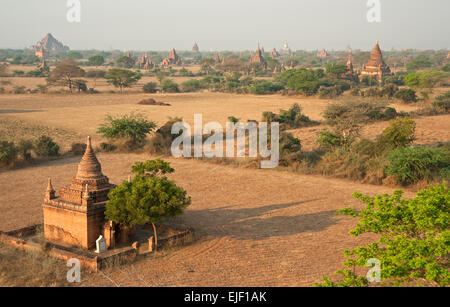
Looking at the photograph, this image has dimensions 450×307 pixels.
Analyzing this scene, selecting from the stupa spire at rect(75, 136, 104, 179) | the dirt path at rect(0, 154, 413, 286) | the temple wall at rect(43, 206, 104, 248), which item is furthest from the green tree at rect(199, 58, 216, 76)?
the temple wall at rect(43, 206, 104, 248)

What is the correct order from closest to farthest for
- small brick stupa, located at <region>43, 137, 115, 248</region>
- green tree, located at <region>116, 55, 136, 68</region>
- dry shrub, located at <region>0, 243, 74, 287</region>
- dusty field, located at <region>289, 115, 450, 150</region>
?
dry shrub, located at <region>0, 243, 74, 287</region> → small brick stupa, located at <region>43, 137, 115, 248</region> → dusty field, located at <region>289, 115, 450, 150</region> → green tree, located at <region>116, 55, 136, 68</region>

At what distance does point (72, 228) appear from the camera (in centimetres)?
992

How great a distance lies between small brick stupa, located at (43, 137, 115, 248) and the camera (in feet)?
31.9

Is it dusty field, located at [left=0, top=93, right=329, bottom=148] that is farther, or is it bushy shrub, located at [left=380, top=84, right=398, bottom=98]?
bushy shrub, located at [left=380, top=84, right=398, bottom=98]

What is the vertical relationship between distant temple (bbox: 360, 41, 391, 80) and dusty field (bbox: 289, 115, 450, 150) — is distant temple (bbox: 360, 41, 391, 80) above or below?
above

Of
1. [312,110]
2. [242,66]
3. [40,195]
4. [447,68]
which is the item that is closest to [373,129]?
[312,110]

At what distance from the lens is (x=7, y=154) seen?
17625mm

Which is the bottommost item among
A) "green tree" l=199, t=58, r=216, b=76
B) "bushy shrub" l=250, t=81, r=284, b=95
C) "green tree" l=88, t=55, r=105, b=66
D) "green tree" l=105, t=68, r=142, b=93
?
"bushy shrub" l=250, t=81, r=284, b=95

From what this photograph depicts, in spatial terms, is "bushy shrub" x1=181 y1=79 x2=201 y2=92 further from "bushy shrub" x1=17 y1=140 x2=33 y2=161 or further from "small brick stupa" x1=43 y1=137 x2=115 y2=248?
"small brick stupa" x1=43 y1=137 x2=115 y2=248

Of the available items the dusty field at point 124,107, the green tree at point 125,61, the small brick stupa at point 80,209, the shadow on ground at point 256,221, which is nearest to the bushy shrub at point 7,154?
the dusty field at point 124,107

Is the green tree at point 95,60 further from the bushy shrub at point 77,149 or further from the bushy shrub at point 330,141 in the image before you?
the bushy shrub at point 330,141

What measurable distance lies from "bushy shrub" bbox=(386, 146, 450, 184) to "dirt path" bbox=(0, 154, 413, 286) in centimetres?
94

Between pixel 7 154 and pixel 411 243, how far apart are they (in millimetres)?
15643
